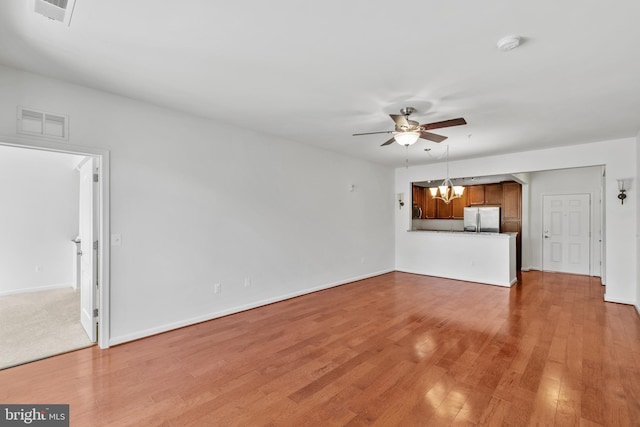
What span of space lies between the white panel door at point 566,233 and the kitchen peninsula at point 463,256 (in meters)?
1.98

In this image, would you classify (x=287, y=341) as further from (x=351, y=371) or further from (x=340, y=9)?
(x=340, y=9)

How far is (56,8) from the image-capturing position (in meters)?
1.84

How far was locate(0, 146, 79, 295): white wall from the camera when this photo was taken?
17.0 ft

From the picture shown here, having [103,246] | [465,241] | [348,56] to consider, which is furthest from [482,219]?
[103,246]

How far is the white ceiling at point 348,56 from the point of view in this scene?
1.87 metres

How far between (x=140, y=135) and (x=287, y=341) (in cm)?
285

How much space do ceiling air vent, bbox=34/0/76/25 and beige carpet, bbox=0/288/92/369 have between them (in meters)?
3.00

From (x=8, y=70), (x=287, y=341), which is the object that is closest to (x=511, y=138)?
(x=287, y=341)

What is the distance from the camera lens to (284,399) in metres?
2.23

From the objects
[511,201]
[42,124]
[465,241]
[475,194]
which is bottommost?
[465,241]

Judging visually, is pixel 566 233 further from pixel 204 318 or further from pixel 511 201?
pixel 204 318

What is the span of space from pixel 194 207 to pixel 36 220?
406cm

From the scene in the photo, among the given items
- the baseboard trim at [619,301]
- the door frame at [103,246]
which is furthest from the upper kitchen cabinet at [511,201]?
the door frame at [103,246]

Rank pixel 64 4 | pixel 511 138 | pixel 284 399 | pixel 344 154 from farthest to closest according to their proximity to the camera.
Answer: pixel 344 154
pixel 511 138
pixel 284 399
pixel 64 4
